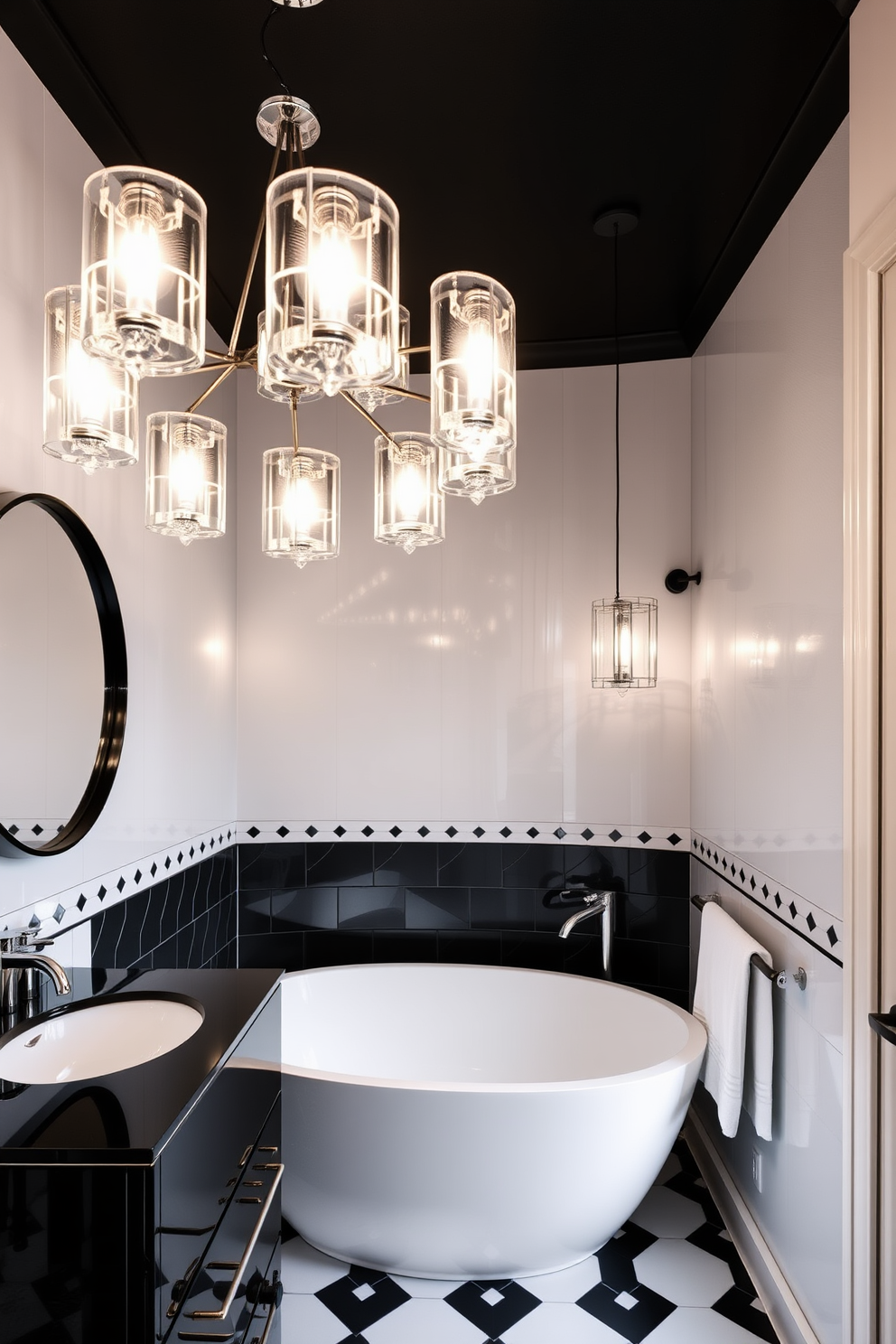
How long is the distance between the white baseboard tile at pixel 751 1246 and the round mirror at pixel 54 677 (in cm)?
199

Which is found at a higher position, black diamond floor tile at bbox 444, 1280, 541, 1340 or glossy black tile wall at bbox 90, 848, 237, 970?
glossy black tile wall at bbox 90, 848, 237, 970

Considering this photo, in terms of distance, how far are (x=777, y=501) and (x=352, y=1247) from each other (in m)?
2.25

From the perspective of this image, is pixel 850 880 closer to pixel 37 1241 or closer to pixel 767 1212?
pixel 767 1212

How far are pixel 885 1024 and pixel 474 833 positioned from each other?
1883 mm

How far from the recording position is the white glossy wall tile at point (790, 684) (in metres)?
1.81

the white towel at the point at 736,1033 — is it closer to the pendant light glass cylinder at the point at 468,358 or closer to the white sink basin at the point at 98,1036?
the white sink basin at the point at 98,1036

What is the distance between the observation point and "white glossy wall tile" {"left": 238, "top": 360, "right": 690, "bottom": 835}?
3.19 meters

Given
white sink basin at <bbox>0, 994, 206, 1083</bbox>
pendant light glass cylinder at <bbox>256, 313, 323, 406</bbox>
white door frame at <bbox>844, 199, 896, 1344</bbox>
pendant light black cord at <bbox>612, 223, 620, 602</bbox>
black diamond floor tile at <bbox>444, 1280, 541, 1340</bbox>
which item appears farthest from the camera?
pendant light black cord at <bbox>612, 223, 620, 602</bbox>

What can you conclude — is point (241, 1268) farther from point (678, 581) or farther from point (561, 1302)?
point (678, 581)

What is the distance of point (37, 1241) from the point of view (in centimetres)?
103

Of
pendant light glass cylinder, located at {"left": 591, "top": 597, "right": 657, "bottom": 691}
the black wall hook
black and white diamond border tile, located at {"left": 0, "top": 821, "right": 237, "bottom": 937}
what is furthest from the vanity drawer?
the black wall hook

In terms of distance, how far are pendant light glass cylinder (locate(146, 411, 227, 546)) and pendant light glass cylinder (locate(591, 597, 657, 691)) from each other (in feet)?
5.28

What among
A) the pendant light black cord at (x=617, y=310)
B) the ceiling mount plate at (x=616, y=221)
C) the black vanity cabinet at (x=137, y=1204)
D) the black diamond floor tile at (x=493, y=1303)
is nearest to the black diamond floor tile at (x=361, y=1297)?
the black diamond floor tile at (x=493, y=1303)

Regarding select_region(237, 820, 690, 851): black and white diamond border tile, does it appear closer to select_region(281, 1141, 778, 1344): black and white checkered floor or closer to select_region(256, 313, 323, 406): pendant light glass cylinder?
select_region(281, 1141, 778, 1344): black and white checkered floor
